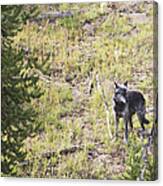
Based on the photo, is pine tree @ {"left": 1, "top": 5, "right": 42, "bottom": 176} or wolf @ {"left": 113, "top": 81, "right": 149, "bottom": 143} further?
pine tree @ {"left": 1, "top": 5, "right": 42, "bottom": 176}

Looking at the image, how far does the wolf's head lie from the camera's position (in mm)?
2412

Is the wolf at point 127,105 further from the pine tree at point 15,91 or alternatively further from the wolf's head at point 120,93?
the pine tree at point 15,91

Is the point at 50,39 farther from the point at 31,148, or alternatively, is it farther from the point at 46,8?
the point at 31,148

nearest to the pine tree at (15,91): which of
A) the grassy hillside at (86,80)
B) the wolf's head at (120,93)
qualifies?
the grassy hillside at (86,80)

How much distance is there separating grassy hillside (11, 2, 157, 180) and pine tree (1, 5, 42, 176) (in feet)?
0.08

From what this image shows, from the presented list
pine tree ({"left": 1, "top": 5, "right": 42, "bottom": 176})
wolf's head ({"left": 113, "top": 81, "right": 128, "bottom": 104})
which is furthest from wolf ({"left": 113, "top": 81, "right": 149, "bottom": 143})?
pine tree ({"left": 1, "top": 5, "right": 42, "bottom": 176})

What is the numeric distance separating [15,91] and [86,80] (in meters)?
0.27

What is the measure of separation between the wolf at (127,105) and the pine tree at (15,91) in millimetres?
286

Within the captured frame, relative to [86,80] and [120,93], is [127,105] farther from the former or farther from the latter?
[86,80]

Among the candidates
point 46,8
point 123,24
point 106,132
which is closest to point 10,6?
point 46,8

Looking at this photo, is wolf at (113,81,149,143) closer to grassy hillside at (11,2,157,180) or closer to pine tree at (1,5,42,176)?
grassy hillside at (11,2,157,180)

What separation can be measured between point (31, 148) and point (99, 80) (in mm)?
352

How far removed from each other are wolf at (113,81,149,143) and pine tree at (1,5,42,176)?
0.94 feet

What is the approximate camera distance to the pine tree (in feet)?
8.20
